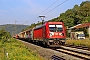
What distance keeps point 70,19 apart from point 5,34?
103ft

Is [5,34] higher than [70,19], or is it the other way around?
[70,19]

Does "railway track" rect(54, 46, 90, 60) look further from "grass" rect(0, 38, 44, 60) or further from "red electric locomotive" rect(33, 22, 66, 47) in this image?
"red electric locomotive" rect(33, 22, 66, 47)

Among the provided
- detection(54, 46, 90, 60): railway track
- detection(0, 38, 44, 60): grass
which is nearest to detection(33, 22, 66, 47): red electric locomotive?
detection(0, 38, 44, 60): grass

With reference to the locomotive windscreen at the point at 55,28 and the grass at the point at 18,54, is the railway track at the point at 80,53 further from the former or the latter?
the locomotive windscreen at the point at 55,28

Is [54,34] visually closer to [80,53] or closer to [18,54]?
[80,53]

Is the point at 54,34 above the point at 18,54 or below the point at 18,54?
above

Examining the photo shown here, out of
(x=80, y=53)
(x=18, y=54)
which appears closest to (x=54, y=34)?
(x=80, y=53)

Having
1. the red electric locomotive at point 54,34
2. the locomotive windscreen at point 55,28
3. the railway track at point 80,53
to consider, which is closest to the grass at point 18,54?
the railway track at point 80,53

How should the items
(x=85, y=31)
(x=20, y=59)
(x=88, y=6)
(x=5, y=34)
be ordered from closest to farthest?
1. (x=20, y=59)
2. (x=5, y=34)
3. (x=85, y=31)
4. (x=88, y=6)

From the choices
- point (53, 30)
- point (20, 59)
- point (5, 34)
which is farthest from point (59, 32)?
point (5, 34)

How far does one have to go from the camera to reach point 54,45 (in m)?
22.8

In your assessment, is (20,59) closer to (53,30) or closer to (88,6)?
(53,30)

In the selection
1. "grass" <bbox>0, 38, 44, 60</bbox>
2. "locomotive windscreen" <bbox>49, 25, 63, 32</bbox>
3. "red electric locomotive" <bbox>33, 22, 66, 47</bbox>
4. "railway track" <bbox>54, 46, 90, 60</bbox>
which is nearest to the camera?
"grass" <bbox>0, 38, 44, 60</bbox>

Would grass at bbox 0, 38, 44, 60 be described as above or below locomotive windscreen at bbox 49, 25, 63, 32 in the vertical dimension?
below
